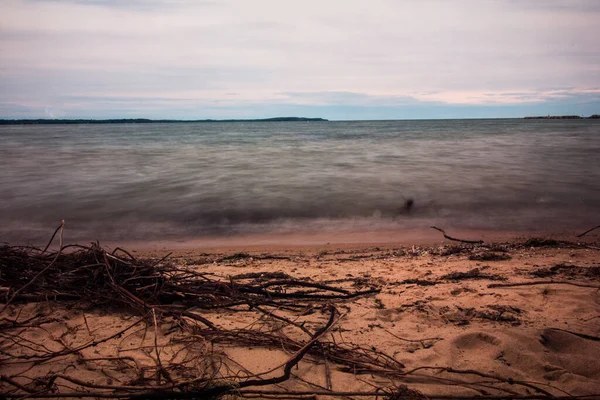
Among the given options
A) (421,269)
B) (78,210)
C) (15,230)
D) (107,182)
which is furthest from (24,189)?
(421,269)

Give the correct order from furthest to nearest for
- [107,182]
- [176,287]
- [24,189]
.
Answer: [107,182] < [24,189] < [176,287]

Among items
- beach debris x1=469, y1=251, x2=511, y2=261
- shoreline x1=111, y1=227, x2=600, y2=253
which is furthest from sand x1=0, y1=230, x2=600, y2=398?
shoreline x1=111, y1=227, x2=600, y2=253

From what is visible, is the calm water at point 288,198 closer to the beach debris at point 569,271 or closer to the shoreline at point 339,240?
the shoreline at point 339,240

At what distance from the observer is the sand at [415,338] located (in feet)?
7.54

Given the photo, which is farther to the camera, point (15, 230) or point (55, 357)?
point (15, 230)

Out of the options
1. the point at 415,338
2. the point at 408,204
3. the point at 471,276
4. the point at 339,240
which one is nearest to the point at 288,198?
the point at 408,204

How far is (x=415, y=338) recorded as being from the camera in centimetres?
288

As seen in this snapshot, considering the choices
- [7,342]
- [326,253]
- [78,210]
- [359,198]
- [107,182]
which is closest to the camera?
[7,342]

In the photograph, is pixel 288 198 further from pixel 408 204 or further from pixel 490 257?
pixel 490 257

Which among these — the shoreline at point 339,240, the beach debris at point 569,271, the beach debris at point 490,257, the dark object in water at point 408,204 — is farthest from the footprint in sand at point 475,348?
the dark object in water at point 408,204

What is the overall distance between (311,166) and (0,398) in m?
16.9

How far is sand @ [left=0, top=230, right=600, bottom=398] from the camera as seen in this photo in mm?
2299

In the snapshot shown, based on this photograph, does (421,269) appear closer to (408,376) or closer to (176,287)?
(408,376)

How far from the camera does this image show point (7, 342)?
2.68 metres
